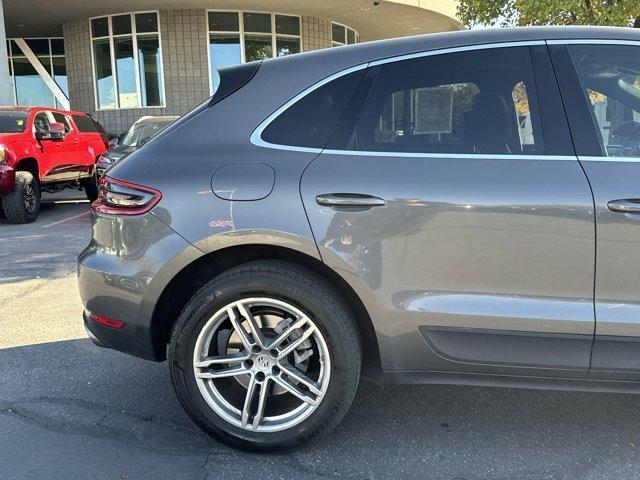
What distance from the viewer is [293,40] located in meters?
17.6

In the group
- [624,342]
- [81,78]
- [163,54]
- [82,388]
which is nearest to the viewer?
[624,342]

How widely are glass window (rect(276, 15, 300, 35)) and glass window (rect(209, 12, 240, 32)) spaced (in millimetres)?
1378

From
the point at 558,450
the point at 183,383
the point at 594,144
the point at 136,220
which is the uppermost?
the point at 594,144

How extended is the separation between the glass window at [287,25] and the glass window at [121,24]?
446cm

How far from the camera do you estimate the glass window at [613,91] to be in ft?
7.69

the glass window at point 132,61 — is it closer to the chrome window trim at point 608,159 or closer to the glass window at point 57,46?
the glass window at point 57,46

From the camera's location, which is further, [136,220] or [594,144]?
[136,220]

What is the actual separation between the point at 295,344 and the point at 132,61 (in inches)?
659

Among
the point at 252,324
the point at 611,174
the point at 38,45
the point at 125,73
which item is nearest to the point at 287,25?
the point at 125,73

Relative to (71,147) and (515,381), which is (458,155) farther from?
(71,147)

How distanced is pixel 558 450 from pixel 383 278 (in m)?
1.17

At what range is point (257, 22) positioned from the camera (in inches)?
674

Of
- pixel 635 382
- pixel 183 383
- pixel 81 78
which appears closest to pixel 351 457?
pixel 183 383

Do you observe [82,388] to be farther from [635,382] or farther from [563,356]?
[635,382]
